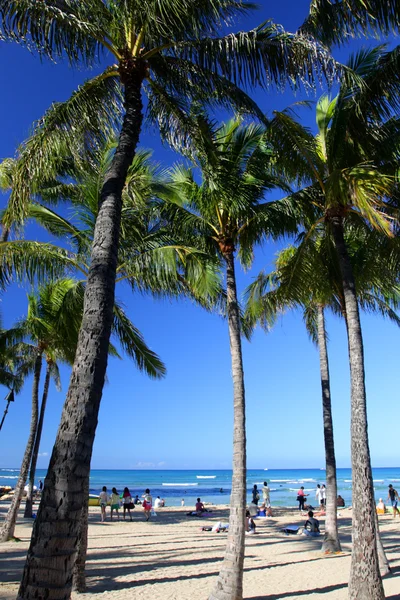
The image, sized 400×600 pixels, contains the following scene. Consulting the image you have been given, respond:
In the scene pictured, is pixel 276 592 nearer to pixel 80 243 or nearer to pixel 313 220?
pixel 313 220

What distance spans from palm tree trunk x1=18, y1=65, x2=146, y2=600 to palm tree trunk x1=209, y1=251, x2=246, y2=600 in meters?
3.93

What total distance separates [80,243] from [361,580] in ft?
27.5

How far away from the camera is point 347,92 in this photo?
29.0 feet

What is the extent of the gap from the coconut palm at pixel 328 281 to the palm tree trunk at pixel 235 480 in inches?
73.8

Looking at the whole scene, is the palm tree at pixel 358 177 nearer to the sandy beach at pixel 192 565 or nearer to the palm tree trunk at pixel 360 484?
the palm tree trunk at pixel 360 484

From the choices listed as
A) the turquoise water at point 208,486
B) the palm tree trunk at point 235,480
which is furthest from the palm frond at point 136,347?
the turquoise water at point 208,486

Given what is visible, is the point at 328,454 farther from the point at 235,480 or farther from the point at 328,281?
the point at 235,480

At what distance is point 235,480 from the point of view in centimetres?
788

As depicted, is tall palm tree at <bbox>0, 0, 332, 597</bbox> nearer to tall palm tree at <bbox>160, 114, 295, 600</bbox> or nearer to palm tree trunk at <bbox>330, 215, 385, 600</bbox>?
tall palm tree at <bbox>160, 114, 295, 600</bbox>

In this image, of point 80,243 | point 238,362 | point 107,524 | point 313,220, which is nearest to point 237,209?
point 313,220

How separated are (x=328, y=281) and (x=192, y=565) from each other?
22.8 ft

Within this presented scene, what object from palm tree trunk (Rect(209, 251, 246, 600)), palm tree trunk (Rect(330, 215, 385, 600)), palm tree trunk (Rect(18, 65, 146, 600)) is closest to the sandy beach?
palm tree trunk (Rect(209, 251, 246, 600))

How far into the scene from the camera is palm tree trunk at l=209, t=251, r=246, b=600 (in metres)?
7.16

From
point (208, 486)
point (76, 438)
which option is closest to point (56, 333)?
point (76, 438)
